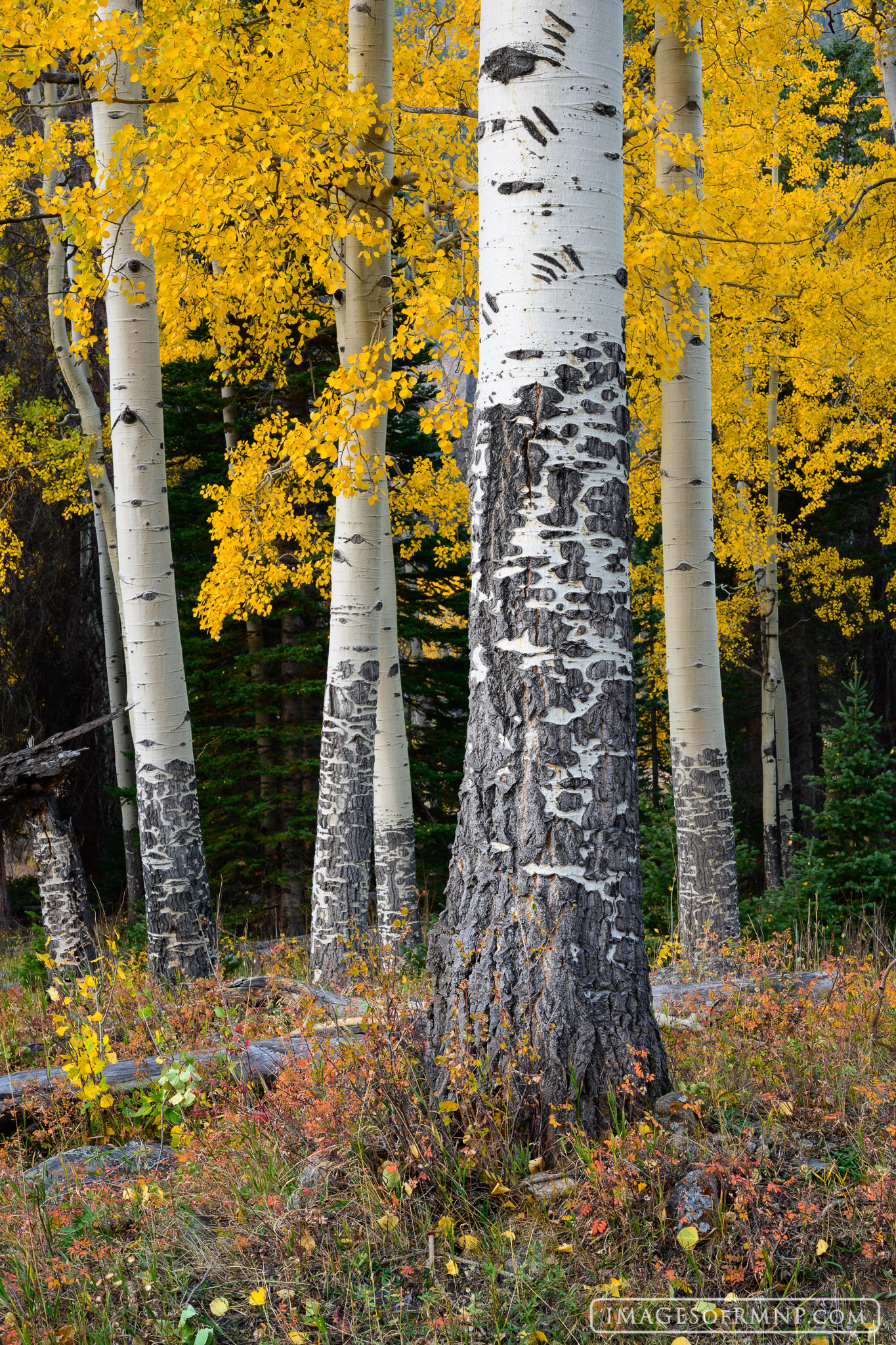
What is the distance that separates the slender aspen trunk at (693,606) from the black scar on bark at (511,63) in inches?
122

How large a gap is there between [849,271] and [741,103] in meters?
1.90

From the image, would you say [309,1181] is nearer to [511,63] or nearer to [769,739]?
[511,63]

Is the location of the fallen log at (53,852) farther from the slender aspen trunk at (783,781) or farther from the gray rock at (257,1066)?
the slender aspen trunk at (783,781)

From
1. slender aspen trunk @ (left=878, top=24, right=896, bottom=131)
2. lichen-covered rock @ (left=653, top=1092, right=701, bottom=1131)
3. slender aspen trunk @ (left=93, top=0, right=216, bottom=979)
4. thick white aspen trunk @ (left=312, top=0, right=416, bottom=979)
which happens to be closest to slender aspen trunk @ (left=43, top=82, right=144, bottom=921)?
thick white aspen trunk @ (left=312, top=0, right=416, bottom=979)

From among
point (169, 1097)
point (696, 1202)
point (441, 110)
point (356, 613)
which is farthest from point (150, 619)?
point (696, 1202)

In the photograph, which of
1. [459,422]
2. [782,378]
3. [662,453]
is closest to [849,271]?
[782,378]

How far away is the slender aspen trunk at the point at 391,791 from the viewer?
7.30m

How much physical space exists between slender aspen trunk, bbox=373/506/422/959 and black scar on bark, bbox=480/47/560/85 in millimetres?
4570

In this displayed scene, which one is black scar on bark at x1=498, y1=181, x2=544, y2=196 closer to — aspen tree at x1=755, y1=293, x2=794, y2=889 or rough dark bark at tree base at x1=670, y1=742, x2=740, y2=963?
rough dark bark at tree base at x1=670, y1=742, x2=740, y2=963

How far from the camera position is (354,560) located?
5.41 metres

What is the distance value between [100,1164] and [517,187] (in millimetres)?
2922

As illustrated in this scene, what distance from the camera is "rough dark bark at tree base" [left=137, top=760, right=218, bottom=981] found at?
4.96 meters

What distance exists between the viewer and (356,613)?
545 centimetres

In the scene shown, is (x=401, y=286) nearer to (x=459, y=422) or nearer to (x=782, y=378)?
(x=459, y=422)
